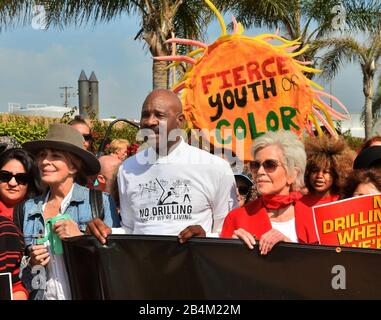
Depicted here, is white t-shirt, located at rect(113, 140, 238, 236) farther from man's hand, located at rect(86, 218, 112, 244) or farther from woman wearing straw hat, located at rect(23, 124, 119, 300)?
man's hand, located at rect(86, 218, 112, 244)

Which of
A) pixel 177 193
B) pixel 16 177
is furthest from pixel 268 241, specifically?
pixel 16 177

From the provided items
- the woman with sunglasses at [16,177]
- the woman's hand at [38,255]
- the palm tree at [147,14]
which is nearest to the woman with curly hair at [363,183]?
the woman's hand at [38,255]

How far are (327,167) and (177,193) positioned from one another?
93 centimetres

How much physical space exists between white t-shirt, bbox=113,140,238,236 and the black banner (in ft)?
1.54

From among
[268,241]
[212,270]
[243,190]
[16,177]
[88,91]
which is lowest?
[212,270]

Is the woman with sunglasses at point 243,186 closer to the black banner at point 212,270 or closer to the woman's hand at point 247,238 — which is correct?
the black banner at point 212,270

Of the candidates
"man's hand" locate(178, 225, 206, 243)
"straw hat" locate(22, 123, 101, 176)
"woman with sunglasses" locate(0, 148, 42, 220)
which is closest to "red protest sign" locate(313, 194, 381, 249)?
"man's hand" locate(178, 225, 206, 243)

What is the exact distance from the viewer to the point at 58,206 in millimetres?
3543

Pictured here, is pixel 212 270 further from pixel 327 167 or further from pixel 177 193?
pixel 327 167

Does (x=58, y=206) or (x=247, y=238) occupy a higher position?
(x=58, y=206)

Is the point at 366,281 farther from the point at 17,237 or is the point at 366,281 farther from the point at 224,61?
the point at 224,61

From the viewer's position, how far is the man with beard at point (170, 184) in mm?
3383
